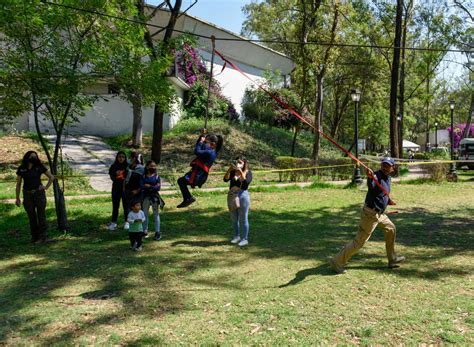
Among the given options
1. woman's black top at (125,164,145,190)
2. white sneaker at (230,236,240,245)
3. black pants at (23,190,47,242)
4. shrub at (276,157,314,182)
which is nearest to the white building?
shrub at (276,157,314,182)

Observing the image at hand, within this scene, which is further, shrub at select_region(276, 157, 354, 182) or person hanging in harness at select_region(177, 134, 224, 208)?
shrub at select_region(276, 157, 354, 182)

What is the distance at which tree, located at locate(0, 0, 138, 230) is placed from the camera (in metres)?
8.53

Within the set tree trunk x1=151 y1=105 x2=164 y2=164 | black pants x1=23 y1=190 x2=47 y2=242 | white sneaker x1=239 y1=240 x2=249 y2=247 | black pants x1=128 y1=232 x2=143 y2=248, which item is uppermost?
tree trunk x1=151 y1=105 x2=164 y2=164

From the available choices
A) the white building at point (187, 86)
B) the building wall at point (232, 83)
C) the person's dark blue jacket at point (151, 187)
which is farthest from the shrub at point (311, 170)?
the building wall at point (232, 83)

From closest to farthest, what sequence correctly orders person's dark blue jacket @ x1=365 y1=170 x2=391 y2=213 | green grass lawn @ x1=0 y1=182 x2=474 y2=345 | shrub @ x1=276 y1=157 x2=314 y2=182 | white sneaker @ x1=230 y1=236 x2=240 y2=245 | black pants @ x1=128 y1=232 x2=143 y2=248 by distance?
1. green grass lawn @ x1=0 y1=182 x2=474 y2=345
2. person's dark blue jacket @ x1=365 y1=170 x2=391 y2=213
3. black pants @ x1=128 y1=232 x2=143 y2=248
4. white sneaker @ x1=230 y1=236 x2=240 y2=245
5. shrub @ x1=276 y1=157 x2=314 y2=182

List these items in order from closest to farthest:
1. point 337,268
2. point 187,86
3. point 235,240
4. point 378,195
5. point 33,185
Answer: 1. point 378,195
2. point 337,268
3. point 33,185
4. point 235,240
5. point 187,86

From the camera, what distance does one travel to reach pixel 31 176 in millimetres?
8555

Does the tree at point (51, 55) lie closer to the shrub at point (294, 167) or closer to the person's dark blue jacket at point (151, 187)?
the person's dark blue jacket at point (151, 187)

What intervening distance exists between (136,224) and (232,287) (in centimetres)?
263

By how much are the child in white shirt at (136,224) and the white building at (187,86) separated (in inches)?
411

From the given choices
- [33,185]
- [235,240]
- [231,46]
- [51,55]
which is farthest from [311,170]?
[231,46]

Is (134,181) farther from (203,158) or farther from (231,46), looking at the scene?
(231,46)

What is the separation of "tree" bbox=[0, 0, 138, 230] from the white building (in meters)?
8.73

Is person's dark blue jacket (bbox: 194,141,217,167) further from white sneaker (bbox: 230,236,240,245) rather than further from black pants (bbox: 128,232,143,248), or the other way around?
black pants (bbox: 128,232,143,248)
